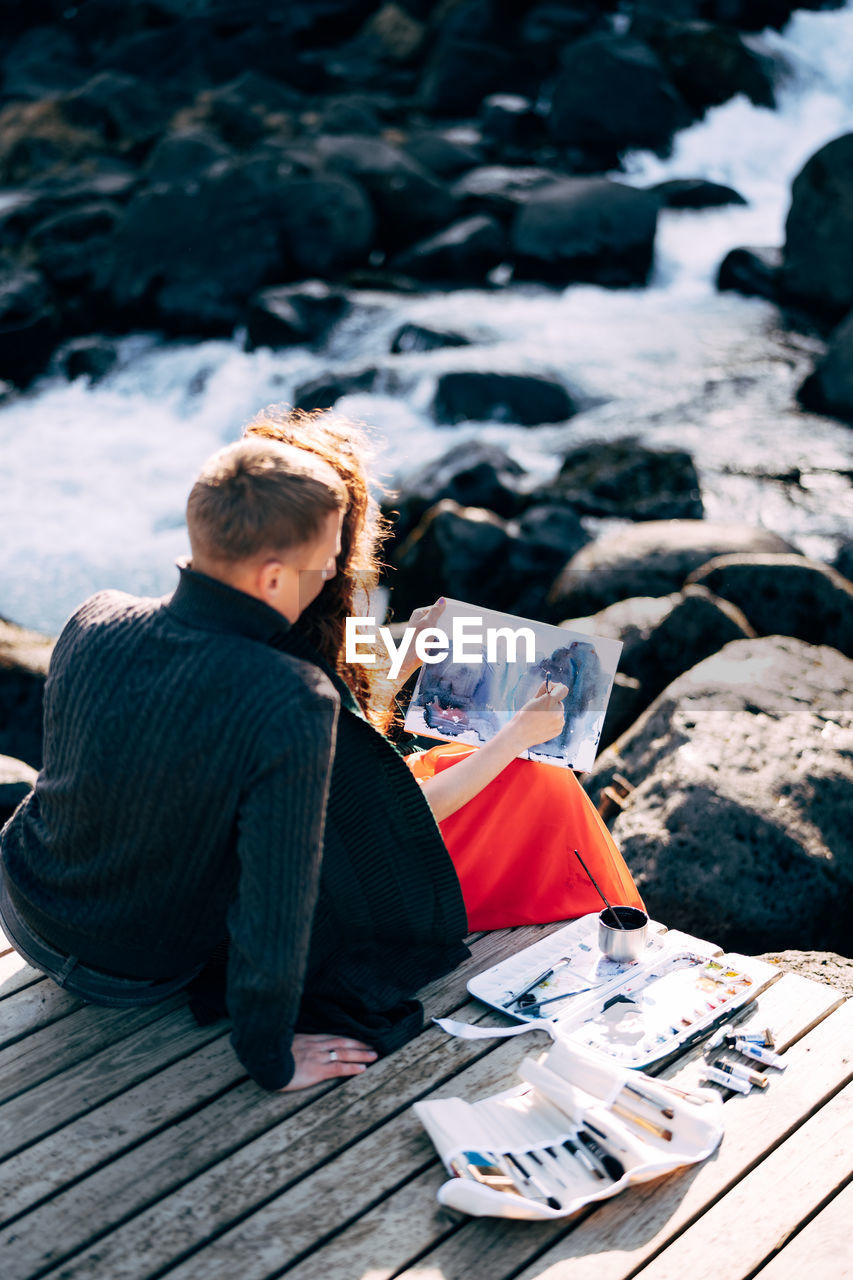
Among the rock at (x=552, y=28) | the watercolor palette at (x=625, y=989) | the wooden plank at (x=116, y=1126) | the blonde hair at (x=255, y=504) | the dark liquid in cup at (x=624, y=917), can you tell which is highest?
the rock at (x=552, y=28)

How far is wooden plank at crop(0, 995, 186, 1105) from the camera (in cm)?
237

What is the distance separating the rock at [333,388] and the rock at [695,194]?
7.68m

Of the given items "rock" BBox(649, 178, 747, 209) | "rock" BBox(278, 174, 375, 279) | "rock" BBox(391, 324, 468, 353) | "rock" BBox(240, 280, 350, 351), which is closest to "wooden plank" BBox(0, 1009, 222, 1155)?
"rock" BBox(391, 324, 468, 353)

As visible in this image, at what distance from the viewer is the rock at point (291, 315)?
1208 cm

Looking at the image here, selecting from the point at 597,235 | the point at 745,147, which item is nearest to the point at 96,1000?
the point at 597,235

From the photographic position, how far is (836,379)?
9.96 metres

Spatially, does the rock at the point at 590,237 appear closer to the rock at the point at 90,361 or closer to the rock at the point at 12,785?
the rock at the point at 90,361

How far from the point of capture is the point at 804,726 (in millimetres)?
4082

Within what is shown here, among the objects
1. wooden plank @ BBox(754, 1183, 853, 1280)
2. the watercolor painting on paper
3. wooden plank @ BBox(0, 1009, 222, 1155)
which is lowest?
wooden plank @ BBox(0, 1009, 222, 1155)

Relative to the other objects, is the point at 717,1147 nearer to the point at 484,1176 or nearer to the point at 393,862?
the point at 484,1176

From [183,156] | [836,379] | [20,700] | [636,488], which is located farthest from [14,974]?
[183,156]

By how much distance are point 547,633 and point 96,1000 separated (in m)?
1.32

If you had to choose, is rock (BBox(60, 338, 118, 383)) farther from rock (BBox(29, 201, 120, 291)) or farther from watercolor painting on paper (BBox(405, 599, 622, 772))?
watercolor painting on paper (BBox(405, 599, 622, 772))

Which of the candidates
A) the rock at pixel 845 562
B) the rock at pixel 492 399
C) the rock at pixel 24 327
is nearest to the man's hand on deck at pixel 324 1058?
the rock at pixel 845 562
